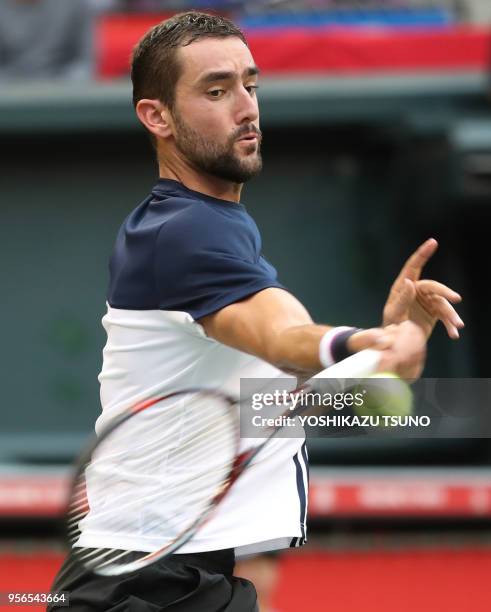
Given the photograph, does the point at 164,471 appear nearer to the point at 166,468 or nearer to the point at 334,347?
the point at 166,468

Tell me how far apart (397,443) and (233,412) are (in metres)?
4.96

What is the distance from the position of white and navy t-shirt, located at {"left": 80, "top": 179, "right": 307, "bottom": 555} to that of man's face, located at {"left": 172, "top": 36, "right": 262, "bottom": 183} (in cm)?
8

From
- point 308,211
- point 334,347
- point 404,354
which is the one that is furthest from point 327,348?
point 308,211

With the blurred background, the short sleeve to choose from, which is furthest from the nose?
the blurred background

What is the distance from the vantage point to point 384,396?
255 centimetres

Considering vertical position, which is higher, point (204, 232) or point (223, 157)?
point (223, 157)

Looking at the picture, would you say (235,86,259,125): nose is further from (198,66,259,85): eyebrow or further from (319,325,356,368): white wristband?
(319,325,356,368): white wristband

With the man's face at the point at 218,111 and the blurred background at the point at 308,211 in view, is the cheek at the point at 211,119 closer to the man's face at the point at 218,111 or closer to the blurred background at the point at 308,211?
the man's face at the point at 218,111

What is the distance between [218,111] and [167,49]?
0.19 meters

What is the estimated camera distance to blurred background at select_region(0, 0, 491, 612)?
7043 millimetres

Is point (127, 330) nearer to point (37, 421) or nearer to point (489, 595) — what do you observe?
point (489, 595)

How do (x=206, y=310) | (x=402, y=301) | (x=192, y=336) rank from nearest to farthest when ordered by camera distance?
1. (x=206, y=310)
2. (x=192, y=336)
3. (x=402, y=301)

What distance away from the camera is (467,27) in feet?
25.1

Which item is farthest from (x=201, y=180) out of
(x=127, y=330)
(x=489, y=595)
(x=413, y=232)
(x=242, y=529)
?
(x=413, y=232)
